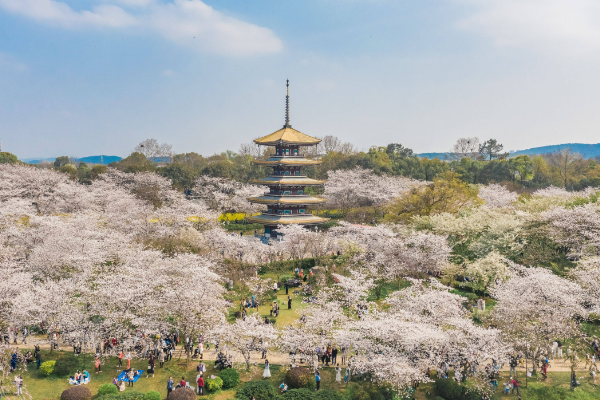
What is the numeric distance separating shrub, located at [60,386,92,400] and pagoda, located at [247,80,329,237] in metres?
29.3

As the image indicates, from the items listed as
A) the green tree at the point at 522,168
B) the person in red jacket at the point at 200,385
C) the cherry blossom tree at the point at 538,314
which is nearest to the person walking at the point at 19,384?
the person in red jacket at the point at 200,385

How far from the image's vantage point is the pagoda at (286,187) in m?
48.6

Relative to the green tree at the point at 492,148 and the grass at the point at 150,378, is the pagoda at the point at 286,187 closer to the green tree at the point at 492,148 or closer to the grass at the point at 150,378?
the grass at the point at 150,378

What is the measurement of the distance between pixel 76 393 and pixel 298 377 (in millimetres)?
10996

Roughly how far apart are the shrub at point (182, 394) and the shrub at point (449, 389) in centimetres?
1235

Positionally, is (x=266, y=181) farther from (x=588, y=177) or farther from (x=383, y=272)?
(x=588, y=177)

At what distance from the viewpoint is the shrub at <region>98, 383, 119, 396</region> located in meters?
20.2

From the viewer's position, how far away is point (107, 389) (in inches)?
798

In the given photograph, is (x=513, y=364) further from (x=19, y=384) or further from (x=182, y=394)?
(x=19, y=384)

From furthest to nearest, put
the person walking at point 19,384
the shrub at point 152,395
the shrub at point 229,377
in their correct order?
the shrub at point 229,377 → the person walking at point 19,384 → the shrub at point 152,395

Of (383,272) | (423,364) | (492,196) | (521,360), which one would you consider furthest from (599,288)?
(492,196)

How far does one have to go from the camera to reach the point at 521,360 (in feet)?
75.0

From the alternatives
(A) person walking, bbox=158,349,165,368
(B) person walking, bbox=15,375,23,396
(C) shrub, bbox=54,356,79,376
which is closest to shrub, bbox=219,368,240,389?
(A) person walking, bbox=158,349,165,368

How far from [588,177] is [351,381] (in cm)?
7605
